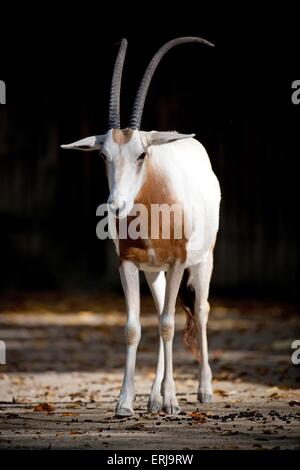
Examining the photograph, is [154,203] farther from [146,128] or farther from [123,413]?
[146,128]

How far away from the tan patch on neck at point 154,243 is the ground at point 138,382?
3.46 feet

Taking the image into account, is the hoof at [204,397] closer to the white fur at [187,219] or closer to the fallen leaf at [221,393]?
the white fur at [187,219]

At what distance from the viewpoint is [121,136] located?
7.93 metres

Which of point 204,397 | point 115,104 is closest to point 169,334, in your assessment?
point 204,397

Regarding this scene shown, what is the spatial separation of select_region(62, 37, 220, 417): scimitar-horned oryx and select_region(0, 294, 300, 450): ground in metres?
0.30

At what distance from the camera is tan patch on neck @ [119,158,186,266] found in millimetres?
8188

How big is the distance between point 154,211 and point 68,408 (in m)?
1.56

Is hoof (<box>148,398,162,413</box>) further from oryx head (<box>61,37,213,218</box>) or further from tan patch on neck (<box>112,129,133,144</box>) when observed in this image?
tan patch on neck (<box>112,129,133,144</box>)

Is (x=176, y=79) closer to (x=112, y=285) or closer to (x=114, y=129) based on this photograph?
(x=112, y=285)

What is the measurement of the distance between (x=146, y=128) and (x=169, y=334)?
1289cm

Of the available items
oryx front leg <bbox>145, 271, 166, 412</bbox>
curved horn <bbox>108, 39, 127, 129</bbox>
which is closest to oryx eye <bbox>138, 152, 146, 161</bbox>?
curved horn <bbox>108, 39, 127, 129</bbox>
